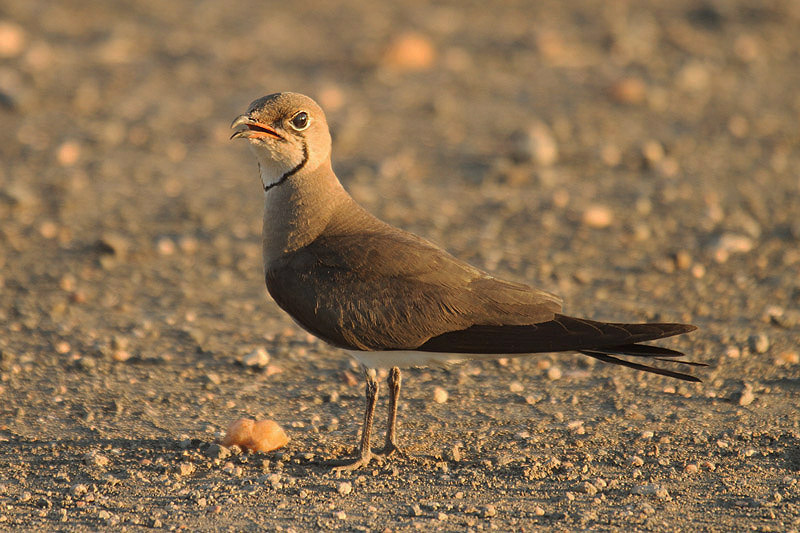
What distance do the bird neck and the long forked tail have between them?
0.90 meters

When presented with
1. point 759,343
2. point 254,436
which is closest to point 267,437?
point 254,436

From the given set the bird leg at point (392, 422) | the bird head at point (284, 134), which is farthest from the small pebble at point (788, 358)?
the bird head at point (284, 134)

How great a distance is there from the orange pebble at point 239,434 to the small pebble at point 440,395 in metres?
1.17

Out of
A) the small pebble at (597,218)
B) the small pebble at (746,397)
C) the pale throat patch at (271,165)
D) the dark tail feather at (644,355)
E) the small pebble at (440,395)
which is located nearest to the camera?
the dark tail feather at (644,355)

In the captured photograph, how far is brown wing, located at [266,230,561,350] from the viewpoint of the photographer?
5.19 metres

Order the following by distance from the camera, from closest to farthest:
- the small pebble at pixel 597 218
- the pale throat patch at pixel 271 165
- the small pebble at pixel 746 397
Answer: the pale throat patch at pixel 271 165 < the small pebble at pixel 746 397 < the small pebble at pixel 597 218

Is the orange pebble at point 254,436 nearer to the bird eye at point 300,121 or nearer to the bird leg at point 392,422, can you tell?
the bird leg at point 392,422

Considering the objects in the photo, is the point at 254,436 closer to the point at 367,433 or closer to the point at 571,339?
the point at 367,433

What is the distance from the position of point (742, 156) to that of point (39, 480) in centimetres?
739

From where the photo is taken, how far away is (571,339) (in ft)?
16.5

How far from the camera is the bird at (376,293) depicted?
16.7ft

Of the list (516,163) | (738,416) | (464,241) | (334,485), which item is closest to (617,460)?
(738,416)

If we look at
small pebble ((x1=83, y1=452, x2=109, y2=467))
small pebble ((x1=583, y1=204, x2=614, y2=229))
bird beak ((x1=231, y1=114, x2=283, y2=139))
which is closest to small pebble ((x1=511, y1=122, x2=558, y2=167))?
small pebble ((x1=583, y1=204, x2=614, y2=229))

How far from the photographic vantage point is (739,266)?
800 cm
